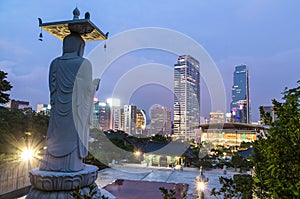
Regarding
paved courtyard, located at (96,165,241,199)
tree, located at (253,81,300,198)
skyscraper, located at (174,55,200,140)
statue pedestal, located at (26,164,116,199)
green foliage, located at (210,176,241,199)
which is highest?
skyscraper, located at (174,55,200,140)

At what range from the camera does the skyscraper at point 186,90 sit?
2264 cm

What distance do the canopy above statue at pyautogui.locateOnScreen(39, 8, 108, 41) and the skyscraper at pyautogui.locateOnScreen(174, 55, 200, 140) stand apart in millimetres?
16666

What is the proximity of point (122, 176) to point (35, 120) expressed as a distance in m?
4.40

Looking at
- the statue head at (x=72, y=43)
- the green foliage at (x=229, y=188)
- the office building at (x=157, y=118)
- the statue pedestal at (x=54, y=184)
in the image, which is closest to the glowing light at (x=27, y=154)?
the statue pedestal at (x=54, y=184)

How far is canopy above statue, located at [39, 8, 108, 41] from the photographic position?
409 cm

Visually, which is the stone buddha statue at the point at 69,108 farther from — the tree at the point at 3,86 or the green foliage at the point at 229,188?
the tree at the point at 3,86

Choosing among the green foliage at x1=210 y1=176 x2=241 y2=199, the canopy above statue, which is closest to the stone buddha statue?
the canopy above statue

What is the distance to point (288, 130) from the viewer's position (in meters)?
1.46

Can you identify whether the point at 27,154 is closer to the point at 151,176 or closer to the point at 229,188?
the point at 151,176

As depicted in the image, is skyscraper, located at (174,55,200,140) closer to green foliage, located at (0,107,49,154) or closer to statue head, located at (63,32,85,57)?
green foliage, located at (0,107,49,154)

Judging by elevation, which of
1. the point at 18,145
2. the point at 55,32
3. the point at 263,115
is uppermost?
the point at 55,32

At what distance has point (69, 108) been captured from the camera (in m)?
4.06

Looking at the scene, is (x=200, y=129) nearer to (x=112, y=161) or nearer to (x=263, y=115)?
(x=112, y=161)

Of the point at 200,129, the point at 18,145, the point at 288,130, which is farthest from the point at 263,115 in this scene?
the point at 200,129
